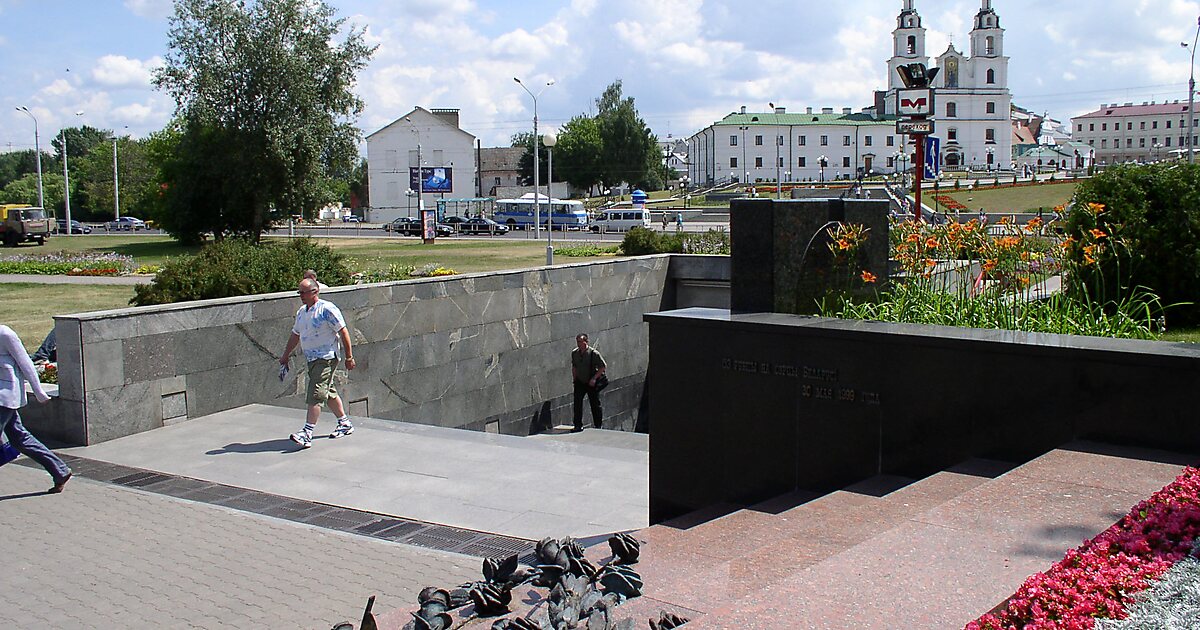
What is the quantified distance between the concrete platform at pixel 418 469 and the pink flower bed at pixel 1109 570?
364cm

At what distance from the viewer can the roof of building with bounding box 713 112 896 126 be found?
12119 centimetres

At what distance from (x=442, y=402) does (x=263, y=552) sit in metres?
8.00

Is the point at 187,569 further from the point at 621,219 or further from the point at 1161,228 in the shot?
the point at 621,219

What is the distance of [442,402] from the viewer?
14.4m

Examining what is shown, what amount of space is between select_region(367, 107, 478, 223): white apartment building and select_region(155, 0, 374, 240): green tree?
55.6 m

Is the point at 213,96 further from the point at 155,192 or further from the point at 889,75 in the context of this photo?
the point at 889,75

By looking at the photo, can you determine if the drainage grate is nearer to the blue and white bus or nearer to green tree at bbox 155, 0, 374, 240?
green tree at bbox 155, 0, 374, 240

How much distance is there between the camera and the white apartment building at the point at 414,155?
95.8 metres

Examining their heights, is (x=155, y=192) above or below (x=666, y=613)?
above

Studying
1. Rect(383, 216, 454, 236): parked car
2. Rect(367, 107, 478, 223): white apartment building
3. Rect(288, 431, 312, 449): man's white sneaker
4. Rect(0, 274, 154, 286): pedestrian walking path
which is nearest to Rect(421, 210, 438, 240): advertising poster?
Rect(383, 216, 454, 236): parked car

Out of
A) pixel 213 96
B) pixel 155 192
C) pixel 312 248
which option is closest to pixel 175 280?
pixel 312 248

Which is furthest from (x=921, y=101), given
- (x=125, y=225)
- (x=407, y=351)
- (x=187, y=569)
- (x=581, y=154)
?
(x=581, y=154)

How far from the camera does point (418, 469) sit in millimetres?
8703

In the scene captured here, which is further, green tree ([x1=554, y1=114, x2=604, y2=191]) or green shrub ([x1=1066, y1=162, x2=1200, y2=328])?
green tree ([x1=554, y1=114, x2=604, y2=191])
